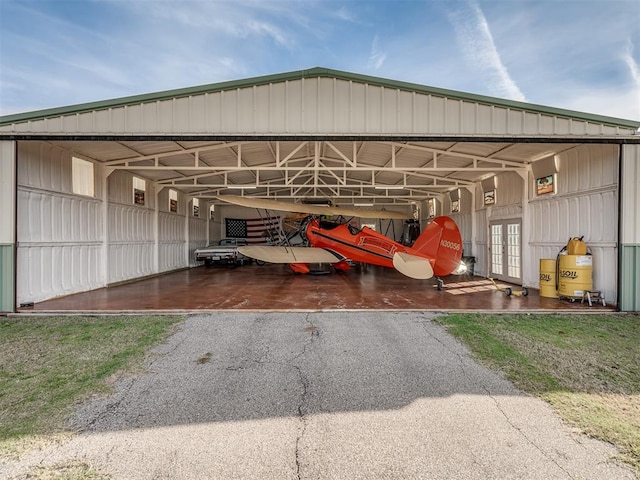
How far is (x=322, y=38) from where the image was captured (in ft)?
60.1

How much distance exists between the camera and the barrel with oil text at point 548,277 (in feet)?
27.9

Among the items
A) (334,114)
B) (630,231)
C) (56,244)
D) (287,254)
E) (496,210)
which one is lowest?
(287,254)

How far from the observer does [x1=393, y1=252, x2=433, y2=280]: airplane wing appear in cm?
912

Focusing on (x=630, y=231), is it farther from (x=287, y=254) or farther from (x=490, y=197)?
(x=287, y=254)

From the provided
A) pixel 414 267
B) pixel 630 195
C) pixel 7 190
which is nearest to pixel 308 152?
pixel 414 267

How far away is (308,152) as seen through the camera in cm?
1234

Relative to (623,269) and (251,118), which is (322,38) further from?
(623,269)

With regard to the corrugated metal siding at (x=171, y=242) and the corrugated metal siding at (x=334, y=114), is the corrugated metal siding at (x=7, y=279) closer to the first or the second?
the corrugated metal siding at (x=334, y=114)

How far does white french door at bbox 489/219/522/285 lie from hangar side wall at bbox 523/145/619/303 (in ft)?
3.36

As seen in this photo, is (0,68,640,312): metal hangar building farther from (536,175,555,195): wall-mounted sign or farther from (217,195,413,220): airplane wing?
(217,195,413,220): airplane wing

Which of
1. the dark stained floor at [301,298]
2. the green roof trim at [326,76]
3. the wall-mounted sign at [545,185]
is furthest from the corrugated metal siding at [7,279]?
the wall-mounted sign at [545,185]

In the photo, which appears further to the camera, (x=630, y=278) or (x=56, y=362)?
(x=630, y=278)

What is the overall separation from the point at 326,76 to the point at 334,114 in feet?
2.61

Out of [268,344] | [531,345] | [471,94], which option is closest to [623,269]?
[531,345]
